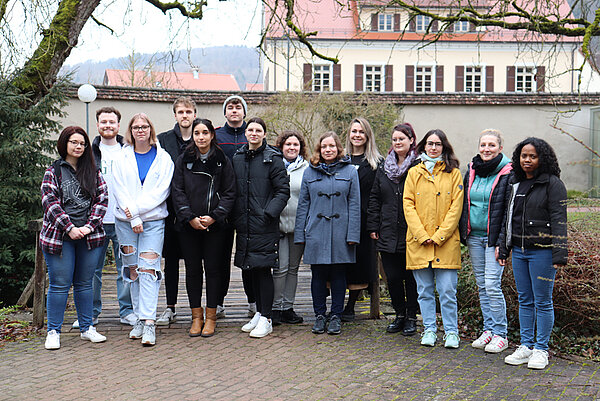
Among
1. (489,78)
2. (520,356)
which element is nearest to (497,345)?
(520,356)

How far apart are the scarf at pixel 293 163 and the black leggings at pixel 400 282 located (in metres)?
1.25

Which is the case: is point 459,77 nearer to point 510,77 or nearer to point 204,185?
point 510,77

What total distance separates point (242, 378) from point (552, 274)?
8.58ft

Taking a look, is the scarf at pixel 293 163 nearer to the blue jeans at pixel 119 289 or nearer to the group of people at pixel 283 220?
the group of people at pixel 283 220

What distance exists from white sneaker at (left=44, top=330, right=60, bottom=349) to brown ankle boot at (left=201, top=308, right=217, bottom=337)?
1.30 meters

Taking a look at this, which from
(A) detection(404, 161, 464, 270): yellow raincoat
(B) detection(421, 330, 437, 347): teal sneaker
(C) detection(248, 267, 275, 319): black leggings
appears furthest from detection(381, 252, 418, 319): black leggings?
(C) detection(248, 267, 275, 319): black leggings

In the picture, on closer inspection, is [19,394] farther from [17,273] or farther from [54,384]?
[17,273]

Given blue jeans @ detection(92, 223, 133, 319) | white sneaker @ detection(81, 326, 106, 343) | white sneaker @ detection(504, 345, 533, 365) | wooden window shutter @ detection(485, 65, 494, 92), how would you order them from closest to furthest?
1. white sneaker @ detection(504, 345, 533, 365)
2. white sneaker @ detection(81, 326, 106, 343)
3. blue jeans @ detection(92, 223, 133, 319)
4. wooden window shutter @ detection(485, 65, 494, 92)

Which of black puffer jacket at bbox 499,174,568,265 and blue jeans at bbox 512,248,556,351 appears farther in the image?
blue jeans at bbox 512,248,556,351

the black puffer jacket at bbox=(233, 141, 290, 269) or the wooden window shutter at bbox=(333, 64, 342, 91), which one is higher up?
the wooden window shutter at bbox=(333, 64, 342, 91)

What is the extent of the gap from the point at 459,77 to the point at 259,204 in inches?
1535

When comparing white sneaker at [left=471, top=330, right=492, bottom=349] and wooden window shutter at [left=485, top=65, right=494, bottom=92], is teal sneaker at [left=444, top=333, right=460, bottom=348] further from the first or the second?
wooden window shutter at [left=485, top=65, right=494, bottom=92]

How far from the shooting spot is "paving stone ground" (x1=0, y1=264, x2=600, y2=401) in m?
4.50

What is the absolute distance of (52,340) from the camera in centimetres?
564
